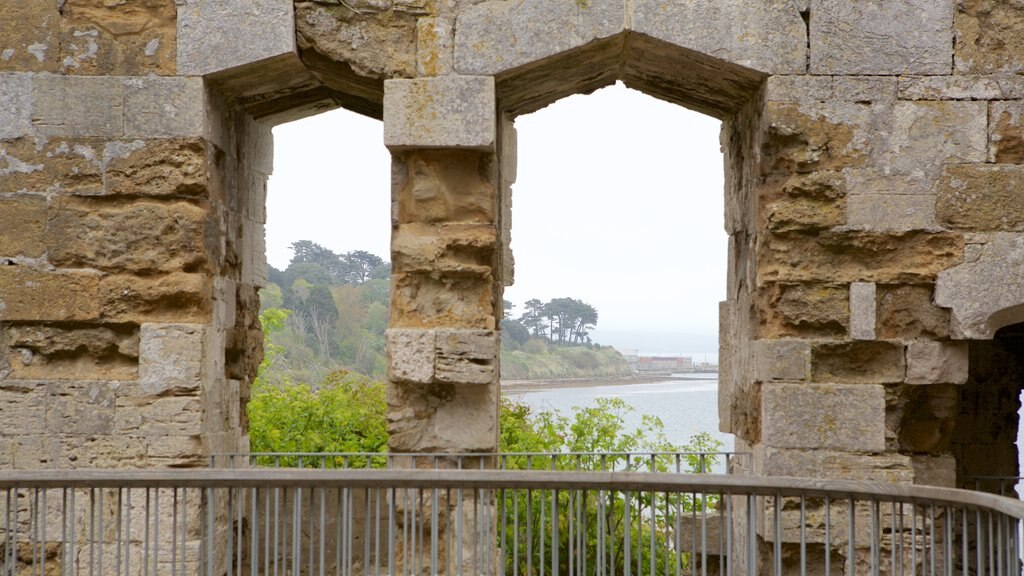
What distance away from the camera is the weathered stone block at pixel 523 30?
19.6 ft

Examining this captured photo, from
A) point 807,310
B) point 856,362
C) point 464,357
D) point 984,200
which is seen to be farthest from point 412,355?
point 984,200

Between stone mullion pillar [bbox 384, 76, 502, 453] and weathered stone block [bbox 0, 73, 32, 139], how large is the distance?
6.20ft

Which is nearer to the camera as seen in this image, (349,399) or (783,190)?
(783,190)

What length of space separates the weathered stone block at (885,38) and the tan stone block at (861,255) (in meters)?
0.84

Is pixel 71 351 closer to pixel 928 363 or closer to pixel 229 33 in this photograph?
pixel 229 33

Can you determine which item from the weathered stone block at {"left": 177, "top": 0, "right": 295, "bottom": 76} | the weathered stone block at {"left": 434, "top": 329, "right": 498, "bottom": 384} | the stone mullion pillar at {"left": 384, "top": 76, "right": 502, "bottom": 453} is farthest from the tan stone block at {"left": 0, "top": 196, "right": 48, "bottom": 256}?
the weathered stone block at {"left": 434, "top": 329, "right": 498, "bottom": 384}

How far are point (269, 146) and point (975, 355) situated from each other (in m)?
5.04

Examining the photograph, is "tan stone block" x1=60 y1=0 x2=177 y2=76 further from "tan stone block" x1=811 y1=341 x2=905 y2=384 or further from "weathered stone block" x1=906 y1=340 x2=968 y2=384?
"weathered stone block" x1=906 y1=340 x2=968 y2=384

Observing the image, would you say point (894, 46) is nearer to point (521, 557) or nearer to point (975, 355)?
point (975, 355)

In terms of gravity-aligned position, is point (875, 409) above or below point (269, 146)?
below

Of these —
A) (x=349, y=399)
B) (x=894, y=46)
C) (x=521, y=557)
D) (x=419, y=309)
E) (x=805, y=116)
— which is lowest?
(x=521, y=557)

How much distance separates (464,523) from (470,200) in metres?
1.69

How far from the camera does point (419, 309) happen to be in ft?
20.1

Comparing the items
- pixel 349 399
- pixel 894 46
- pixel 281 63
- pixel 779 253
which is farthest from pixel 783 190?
pixel 349 399
